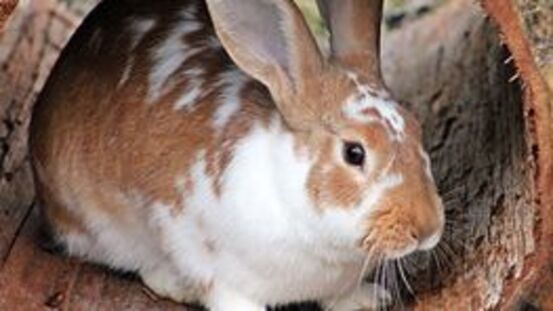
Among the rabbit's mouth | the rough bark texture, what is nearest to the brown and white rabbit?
the rabbit's mouth

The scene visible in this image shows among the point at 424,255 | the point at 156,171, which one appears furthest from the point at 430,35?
the point at 156,171

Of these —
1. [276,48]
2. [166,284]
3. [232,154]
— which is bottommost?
[166,284]

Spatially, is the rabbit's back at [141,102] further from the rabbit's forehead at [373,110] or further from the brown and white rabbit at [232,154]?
the rabbit's forehead at [373,110]

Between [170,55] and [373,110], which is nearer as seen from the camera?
[373,110]

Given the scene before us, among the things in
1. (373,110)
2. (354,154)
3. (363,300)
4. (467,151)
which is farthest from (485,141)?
(354,154)

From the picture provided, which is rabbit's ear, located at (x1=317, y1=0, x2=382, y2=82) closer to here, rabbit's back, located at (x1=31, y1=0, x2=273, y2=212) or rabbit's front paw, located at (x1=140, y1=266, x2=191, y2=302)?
rabbit's back, located at (x1=31, y1=0, x2=273, y2=212)

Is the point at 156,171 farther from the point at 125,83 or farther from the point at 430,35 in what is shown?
the point at 430,35

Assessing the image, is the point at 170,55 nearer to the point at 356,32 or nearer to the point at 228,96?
the point at 228,96
